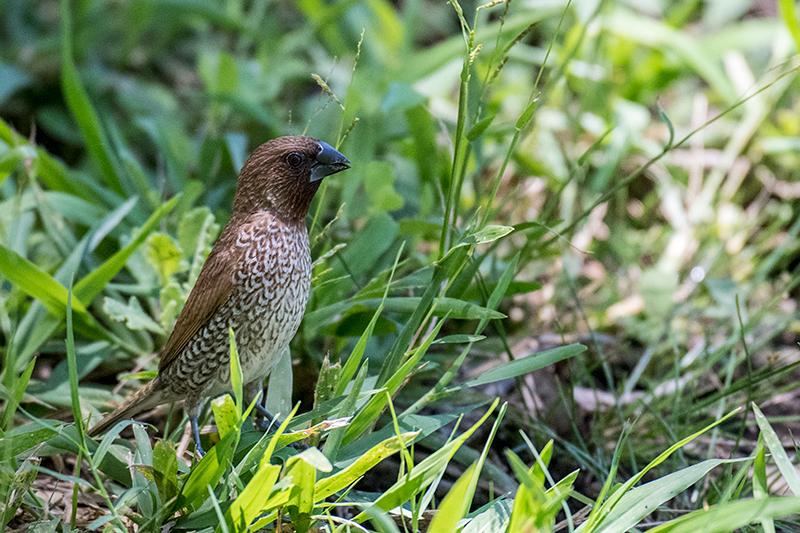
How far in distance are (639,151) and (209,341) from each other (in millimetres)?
2933

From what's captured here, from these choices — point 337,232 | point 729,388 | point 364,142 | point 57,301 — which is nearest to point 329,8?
point 364,142

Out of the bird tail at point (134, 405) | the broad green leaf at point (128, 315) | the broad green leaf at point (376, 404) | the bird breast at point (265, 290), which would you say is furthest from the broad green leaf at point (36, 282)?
the broad green leaf at point (376, 404)

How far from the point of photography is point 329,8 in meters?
4.41

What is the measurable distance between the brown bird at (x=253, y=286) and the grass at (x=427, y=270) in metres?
0.14

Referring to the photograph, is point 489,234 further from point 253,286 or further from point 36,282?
point 36,282

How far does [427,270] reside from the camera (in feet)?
8.63

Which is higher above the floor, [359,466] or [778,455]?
[359,466]

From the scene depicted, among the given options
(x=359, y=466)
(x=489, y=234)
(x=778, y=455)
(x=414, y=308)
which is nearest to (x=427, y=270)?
(x=414, y=308)

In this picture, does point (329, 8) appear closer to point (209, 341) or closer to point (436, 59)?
point (436, 59)

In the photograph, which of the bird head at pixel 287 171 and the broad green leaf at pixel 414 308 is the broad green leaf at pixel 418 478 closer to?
the broad green leaf at pixel 414 308

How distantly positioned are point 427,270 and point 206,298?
818 millimetres

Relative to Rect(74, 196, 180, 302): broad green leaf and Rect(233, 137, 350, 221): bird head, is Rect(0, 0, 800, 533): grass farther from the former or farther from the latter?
Rect(233, 137, 350, 221): bird head

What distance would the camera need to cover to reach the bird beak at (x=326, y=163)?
2.26 metres

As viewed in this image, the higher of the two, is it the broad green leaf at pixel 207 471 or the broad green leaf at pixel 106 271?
the broad green leaf at pixel 106 271
